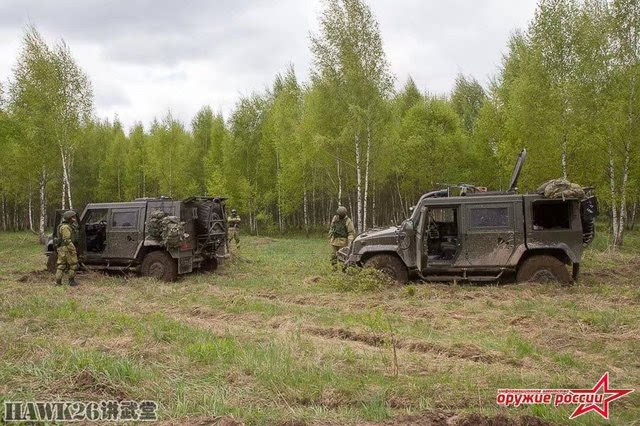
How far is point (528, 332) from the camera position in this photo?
631 cm

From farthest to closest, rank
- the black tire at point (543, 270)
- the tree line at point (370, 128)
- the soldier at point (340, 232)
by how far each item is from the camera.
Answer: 1. the tree line at point (370, 128)
2. the soldier at point (340, 232)
3. the black tire at point (543, 270)

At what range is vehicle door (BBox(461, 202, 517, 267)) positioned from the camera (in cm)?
958

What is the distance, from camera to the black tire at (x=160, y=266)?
37.4ft

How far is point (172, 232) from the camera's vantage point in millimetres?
10930

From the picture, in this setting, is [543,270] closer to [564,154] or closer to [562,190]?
[562,190]

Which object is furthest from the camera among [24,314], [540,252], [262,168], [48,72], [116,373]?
[262,168]

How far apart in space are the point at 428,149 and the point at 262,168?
422 inches

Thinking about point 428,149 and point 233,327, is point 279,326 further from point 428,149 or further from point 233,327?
point 428,149

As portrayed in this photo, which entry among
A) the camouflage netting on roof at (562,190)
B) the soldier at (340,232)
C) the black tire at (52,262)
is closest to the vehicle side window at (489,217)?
the camouflage netting on roof at (562,190)

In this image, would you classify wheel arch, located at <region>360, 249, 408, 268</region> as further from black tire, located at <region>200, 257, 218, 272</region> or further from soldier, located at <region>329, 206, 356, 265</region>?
black tire, located at <region>200, 257, 218, 272</region>

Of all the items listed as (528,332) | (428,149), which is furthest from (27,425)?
(428,149)

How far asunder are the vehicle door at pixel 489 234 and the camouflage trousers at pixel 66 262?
8.66m

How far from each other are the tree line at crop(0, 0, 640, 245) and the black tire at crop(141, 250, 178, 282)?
642cm

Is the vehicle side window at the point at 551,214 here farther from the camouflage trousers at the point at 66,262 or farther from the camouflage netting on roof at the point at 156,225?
the camouflage trousers at the point at 66,262
